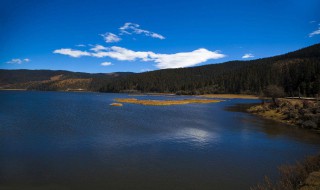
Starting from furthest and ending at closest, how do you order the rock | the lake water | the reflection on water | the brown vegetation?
the rock, the reflection on water, the lake water, the brown vegetation

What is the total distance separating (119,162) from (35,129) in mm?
23458

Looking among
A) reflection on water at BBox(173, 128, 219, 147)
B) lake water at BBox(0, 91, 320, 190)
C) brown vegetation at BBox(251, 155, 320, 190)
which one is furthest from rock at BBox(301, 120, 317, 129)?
brown vegetation at BBox(251, 155, 320, 190)

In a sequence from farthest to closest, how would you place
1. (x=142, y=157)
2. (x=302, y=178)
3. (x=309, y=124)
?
(x=309, y=124) < (x=142, y=157) < (x=302, y=178)

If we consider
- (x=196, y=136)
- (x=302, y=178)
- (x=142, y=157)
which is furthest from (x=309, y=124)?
(x=302, y=178)

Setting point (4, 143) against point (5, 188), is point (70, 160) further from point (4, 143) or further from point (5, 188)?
point (4, 143)

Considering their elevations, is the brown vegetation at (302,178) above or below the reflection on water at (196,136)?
above

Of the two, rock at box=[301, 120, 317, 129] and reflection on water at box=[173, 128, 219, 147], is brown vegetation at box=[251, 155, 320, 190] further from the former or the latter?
rock at box=[301, 120, 317, 129]

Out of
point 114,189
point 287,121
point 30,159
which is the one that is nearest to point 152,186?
point 114,189

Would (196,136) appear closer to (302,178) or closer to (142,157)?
(142,157)

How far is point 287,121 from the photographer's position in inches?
2183

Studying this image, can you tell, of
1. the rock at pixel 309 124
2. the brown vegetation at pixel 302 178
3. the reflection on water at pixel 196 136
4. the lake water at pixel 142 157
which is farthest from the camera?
the rock at pixel 309 124

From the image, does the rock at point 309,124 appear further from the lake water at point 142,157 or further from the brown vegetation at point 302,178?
the brown vegetation at point 302,178

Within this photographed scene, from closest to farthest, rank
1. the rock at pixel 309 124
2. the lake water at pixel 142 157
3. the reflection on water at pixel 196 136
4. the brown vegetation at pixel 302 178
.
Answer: the brown vegetation at pixel 302 178, the lake water at pixel 142 157, the reflection on water at pixel 196 136, the rock at pixel 309 124

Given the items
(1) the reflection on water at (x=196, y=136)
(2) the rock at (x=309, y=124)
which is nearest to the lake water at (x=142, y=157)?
(1) the reflection on water at (x=196, y=136)
